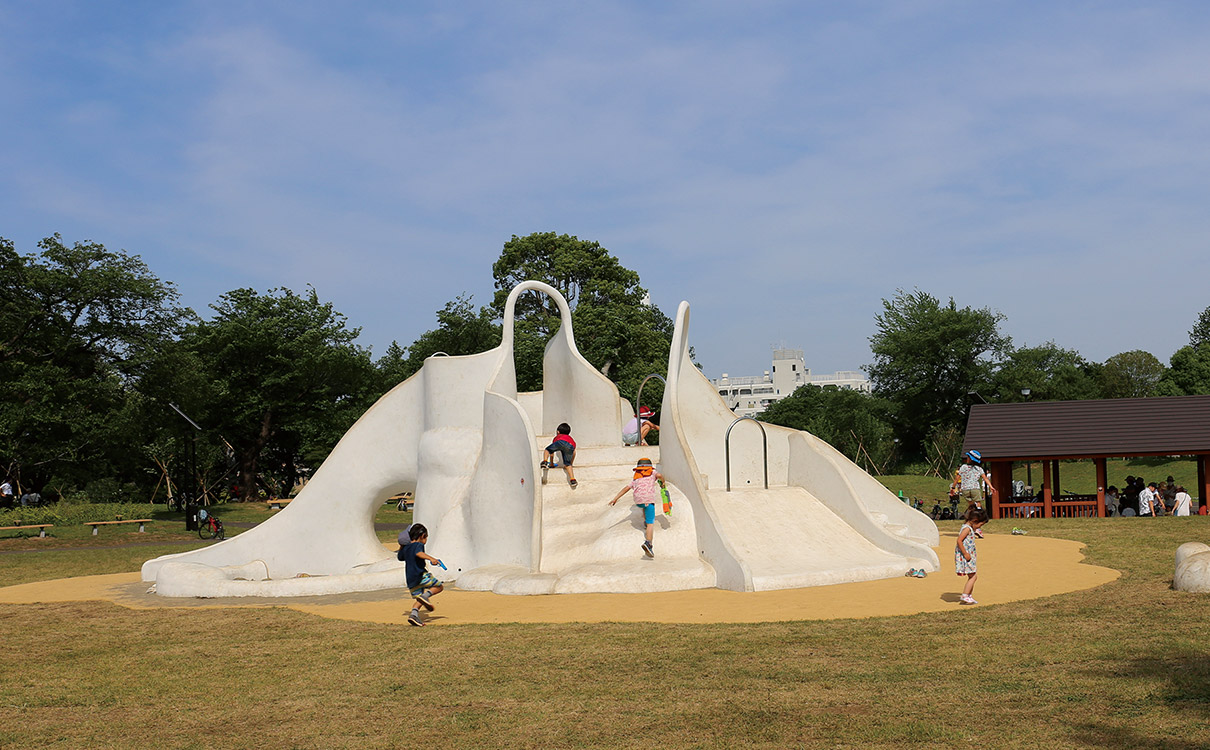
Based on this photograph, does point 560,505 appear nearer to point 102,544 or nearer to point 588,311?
point 102,544

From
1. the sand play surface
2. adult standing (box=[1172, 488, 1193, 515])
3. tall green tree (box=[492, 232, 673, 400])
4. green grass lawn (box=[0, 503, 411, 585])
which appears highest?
tall green tree (box=[492, 232, 673, 400])

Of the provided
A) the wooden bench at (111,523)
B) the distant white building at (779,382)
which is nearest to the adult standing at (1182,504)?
the wooden bench at (111,523)

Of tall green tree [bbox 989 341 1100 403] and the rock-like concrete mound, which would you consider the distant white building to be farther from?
the rock-like concrete mound

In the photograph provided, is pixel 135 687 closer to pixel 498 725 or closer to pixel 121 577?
pixel 498 725

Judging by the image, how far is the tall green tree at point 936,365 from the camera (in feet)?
190

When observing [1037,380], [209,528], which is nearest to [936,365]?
[1037,380]

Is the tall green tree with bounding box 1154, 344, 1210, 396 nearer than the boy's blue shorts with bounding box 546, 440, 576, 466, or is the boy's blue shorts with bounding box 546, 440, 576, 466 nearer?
the boy's blue shorts with bounding box 546, 440, 576, 466

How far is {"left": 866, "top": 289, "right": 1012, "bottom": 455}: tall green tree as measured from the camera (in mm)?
57906

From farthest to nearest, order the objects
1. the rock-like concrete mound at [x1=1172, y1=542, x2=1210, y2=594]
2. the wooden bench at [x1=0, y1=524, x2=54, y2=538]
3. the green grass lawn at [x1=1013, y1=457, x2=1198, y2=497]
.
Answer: the green grass lawn at [x1=1013, y1=457, x2=1198, y2=497] < the wooden bench at [x1=0, y1=524, x2=54, y2=538] < the rock-like concrete mound at [x1=1172, y1=542, x2=1210, y2=594]

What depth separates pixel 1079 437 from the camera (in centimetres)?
2694

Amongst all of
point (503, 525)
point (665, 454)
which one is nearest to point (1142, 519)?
point (665, 454)

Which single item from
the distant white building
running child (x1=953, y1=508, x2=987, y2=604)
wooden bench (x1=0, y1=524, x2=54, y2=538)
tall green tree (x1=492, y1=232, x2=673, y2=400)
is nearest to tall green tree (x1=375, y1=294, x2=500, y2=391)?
tall green tree (x1=492, y1=232, x2=673, y2=400)

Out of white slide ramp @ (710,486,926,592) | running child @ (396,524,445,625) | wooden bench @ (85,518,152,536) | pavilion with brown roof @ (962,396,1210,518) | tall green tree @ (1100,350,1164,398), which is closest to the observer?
running child @ (396,524,445,625)

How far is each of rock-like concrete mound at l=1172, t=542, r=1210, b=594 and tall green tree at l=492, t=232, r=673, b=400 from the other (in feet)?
93.4
